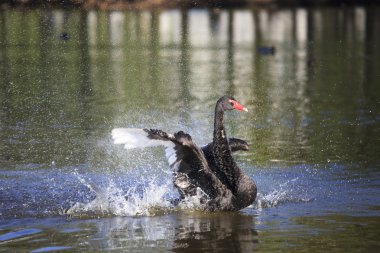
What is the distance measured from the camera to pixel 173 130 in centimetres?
1516

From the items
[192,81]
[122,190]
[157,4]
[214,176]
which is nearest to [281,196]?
[214,176]

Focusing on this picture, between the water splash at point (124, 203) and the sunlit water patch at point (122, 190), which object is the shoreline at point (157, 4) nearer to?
the sunlit water patch at point (122, 190)

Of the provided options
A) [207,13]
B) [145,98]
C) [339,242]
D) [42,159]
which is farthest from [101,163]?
[207,13]

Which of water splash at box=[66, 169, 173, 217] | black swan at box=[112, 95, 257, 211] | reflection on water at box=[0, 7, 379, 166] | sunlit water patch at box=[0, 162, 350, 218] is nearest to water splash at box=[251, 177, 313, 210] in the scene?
sunlit water patch at box=[0, 162, 350, 218]

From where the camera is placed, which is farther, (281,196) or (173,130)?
(173,130)

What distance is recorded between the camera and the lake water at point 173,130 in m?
9.34

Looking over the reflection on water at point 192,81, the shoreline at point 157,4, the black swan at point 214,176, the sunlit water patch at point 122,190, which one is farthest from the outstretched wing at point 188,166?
the shoreline at point 157,4

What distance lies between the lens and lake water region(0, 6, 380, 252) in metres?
9.34

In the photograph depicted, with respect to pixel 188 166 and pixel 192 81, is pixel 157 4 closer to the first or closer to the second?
pixel 192 81

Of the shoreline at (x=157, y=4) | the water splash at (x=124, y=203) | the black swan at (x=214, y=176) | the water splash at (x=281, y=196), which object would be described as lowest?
the water splash at (x=281, y=196)

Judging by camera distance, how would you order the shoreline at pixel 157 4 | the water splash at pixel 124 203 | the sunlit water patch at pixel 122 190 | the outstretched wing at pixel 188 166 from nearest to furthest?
the outstretched wing at pixel 188 166 < the water splash at pixel 124 203 < the sunlit water patch at pixel 122 190 < the shoreline at pixel 157 4

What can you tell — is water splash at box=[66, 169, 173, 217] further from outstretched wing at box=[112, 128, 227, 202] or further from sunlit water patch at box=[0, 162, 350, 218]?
→ outstretched wing at box=[112, 128, 227, 202]

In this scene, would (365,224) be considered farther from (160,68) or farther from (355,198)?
(160,68)

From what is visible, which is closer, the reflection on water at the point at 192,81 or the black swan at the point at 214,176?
the black swan at the point at 214,176
